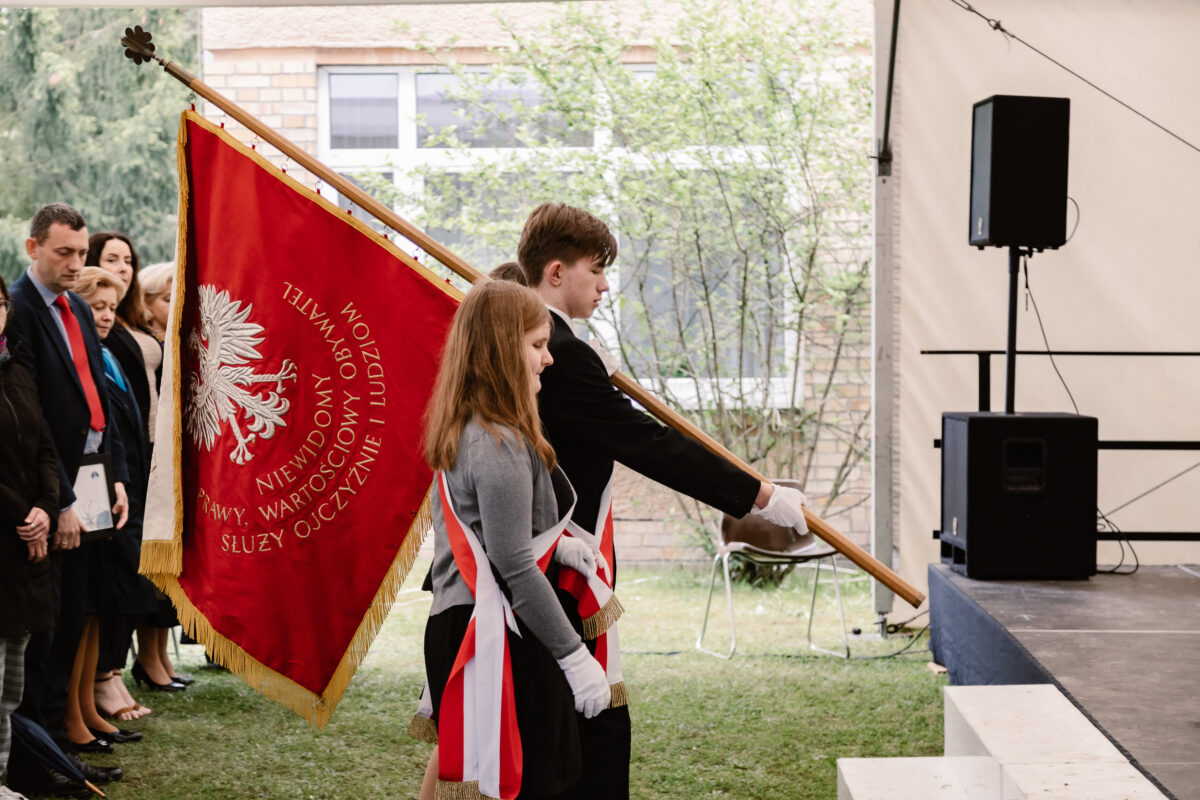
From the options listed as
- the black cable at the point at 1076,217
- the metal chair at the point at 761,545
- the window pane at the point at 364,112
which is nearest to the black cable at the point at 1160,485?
the black cable at the point at 1076,217

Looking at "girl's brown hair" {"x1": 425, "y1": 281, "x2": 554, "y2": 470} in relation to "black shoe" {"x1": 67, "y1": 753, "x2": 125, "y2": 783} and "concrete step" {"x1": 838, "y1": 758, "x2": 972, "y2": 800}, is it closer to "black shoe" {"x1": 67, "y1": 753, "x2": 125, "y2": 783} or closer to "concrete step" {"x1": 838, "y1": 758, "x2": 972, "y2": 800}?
"concrete step" {"x1": 838, "y1": 758, "x2": 972, "y2": 800}

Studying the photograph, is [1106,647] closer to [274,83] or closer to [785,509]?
[785,509]

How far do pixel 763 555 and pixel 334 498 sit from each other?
2.66 metres

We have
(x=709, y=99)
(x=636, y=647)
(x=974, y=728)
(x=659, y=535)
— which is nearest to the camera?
(x=974, y=728)

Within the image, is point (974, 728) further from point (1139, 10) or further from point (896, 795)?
point (1139, 10)

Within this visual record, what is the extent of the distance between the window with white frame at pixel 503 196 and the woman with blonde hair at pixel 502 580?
492 cm

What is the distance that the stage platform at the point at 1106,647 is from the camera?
2.61 m

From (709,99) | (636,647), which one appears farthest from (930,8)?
(636,647)

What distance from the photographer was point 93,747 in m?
3.64

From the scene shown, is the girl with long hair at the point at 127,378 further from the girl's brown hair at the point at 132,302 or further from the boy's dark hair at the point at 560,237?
the boy's dark hair at the point at 560,237

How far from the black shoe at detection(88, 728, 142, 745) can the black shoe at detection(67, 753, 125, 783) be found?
0.96ft

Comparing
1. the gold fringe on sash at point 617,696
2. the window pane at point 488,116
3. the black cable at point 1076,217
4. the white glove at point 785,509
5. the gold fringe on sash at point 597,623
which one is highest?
the window pane at point 488,116

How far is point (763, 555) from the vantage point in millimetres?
5184

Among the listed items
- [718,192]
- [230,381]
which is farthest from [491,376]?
[718,192]
